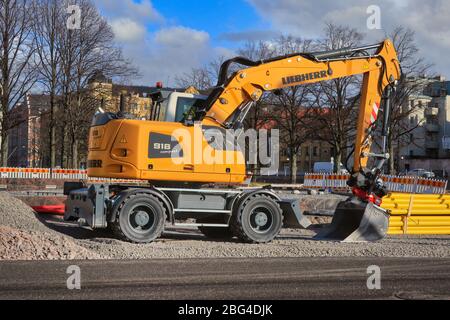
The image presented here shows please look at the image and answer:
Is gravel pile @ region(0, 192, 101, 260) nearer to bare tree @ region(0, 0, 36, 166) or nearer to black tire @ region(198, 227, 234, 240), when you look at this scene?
black tire @ region(198, 227, 234, 240)

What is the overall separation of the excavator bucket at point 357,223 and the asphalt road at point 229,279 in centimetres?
259

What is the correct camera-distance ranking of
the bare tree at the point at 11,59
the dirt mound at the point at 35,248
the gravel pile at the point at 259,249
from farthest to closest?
1. the bare tree at the point at 11,59
2. the gravel pile at the point at 259,249
3. the dirt mound at the point at 35,248

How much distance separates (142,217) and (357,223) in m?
5.04

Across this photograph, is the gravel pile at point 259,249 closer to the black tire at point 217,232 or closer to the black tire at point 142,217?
the black tire at point 142,217

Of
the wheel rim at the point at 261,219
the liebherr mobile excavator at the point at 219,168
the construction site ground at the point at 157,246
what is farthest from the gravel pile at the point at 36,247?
the wheel rim at the point at 261,219

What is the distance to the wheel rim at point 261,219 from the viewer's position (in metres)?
13.1

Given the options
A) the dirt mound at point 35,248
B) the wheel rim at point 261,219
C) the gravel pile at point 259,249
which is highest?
the wheel rim at point 261,219

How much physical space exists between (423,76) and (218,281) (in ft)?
121

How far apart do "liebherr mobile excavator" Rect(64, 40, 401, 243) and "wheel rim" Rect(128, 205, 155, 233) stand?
0.02 m

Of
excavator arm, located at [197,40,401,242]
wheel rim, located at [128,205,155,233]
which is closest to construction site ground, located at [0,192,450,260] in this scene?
wheel rim, located at [128,205,155,233]

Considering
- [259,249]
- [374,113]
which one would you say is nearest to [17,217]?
[259,249]

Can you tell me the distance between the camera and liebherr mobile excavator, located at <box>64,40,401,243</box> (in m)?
12.3

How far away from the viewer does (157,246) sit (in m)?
12.0

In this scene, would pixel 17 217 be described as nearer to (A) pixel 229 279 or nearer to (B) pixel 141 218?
(B) pixel 141 218
